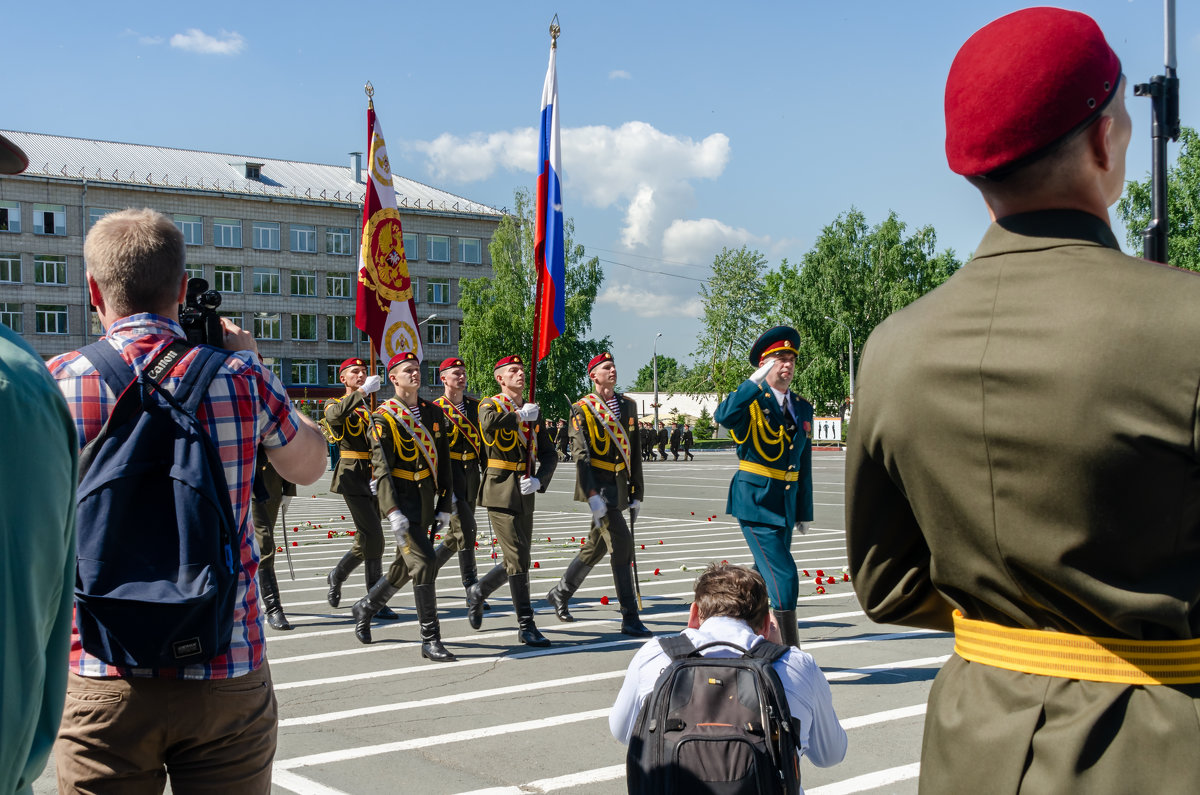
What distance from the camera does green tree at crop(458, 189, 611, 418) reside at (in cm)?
5912

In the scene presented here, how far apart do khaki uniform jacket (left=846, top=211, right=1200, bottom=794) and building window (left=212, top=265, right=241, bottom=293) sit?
68185mm

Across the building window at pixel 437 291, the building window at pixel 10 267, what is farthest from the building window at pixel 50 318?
the building window at pixel 437 291

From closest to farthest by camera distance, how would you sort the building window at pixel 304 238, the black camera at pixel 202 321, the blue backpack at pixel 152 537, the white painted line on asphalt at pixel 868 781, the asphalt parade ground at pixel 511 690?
the blue backpack at pixel 152 537 < the black camera at pixel 202 321 < the white painted line on asphalt at pixel 868 781 < the asphalt parade ground at pixel 511 690 < the building window at pixel 304 238

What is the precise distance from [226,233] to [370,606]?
202ft

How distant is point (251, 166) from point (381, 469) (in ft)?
210

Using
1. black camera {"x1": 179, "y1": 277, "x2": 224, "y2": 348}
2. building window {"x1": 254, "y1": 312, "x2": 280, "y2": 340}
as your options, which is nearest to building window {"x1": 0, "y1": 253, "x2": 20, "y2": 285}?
building window {"x1": 254, "y1": 312, "x2": 280, "y2": 340}

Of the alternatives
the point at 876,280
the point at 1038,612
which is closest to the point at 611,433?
the point at 1038,612

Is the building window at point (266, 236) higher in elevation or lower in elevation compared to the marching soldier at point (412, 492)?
higher

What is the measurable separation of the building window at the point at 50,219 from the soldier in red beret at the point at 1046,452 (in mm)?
66522

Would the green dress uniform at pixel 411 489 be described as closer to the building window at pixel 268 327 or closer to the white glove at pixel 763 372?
the white glove at pixel 763 372

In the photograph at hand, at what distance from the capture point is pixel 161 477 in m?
2.66

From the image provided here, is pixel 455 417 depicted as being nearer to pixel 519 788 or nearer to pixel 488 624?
pixel 488 624

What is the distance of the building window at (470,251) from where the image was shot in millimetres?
73375

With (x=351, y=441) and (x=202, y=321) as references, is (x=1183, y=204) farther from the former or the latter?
(x=202, y=321)
